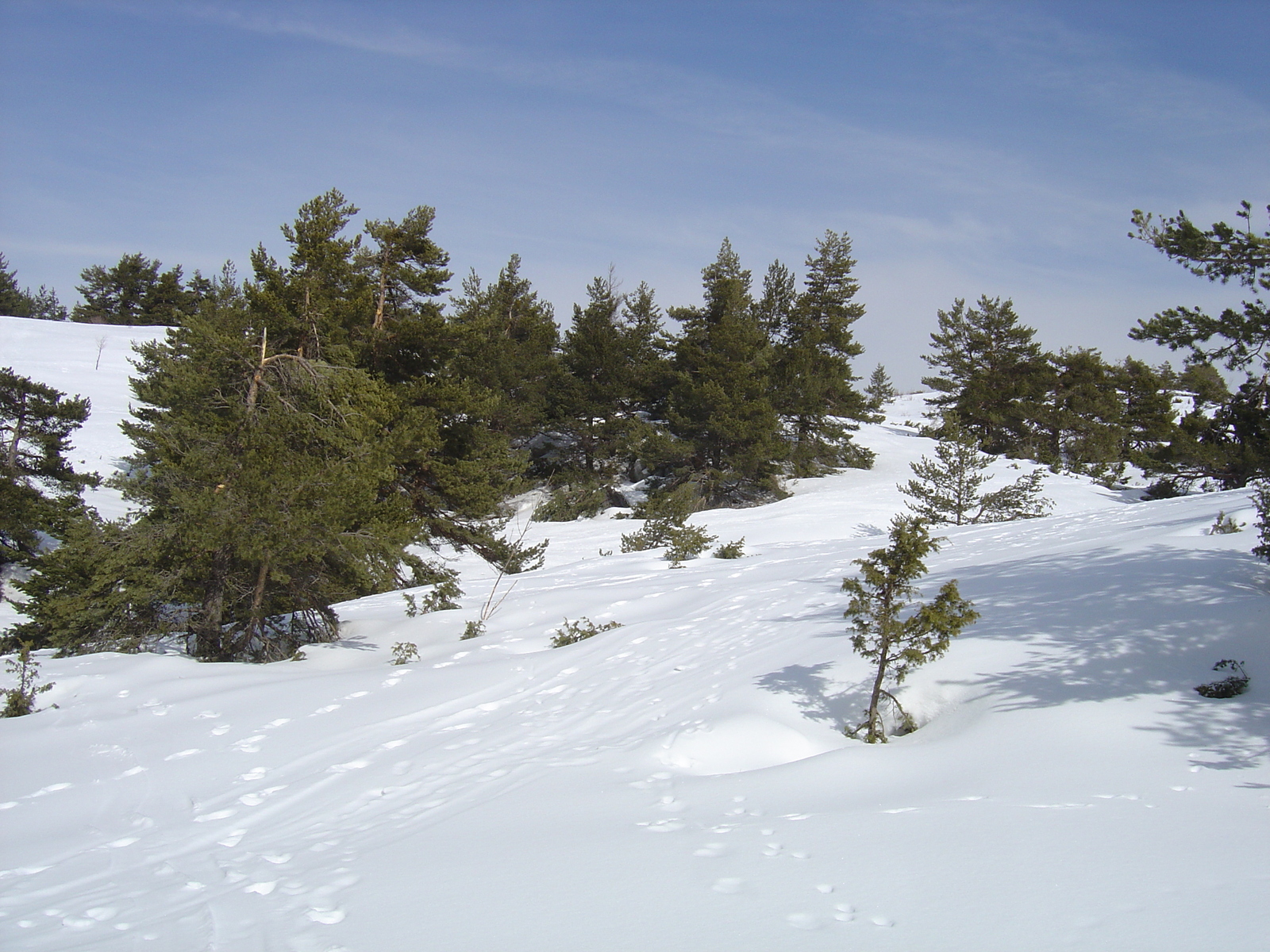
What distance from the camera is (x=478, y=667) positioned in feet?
26.7

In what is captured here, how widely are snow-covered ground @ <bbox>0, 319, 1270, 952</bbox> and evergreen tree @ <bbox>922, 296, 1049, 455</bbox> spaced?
90.1 ft

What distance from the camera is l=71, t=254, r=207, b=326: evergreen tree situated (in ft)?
174

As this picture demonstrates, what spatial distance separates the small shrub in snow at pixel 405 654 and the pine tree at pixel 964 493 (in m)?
14.7

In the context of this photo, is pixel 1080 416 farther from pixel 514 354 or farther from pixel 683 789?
pixel 683 789

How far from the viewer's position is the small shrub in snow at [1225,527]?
33.8 feet

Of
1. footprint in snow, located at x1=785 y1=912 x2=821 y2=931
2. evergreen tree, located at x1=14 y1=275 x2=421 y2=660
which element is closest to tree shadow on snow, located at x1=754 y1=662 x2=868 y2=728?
footprint in snow, located at x1=785 y1=912 x2=821 y2=931

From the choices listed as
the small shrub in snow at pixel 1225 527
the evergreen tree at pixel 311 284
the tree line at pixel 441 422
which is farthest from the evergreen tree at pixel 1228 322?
the evergreen tree at pixel 311 284

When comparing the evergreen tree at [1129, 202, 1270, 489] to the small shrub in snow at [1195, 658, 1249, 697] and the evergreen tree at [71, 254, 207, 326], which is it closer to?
the small shrub in snow at [1195, 658, 1249, 697]

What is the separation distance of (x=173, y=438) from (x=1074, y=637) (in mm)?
9261

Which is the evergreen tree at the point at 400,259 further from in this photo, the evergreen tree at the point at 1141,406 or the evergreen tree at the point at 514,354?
the evergreen tree at the point at 1141,406

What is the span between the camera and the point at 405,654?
9.04 metres

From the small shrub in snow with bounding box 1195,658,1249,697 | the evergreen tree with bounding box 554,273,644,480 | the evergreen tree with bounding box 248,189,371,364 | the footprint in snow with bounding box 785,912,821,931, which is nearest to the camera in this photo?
the footprint in snow with bounding box 785,912,821,931

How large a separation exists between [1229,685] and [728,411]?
21677 millimetres

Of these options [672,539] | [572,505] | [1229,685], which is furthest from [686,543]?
[1229,685]
